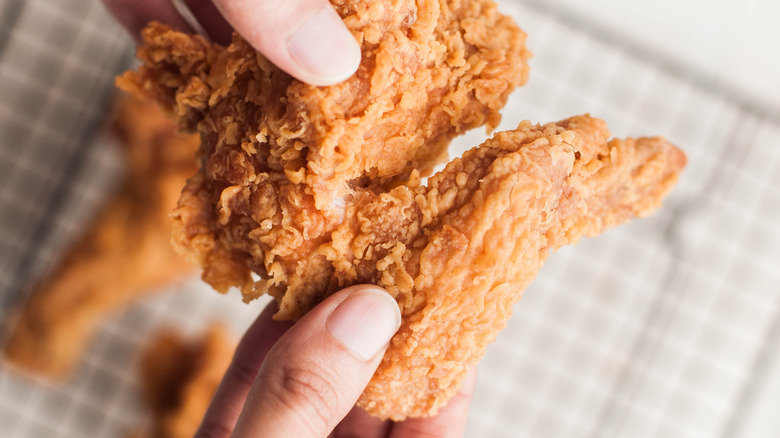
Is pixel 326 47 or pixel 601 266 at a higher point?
pixel 326 47

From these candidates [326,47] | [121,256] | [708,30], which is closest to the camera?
[326,47]

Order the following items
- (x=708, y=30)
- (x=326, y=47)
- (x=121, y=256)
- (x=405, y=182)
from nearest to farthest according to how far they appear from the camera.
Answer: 1. (x=326, y=47)
2. (x=405, y=182)
3. (x=121, y=256)
4. (x=708, y=30)

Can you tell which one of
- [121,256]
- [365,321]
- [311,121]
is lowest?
[121,256]

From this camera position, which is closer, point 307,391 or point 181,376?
point 307,391

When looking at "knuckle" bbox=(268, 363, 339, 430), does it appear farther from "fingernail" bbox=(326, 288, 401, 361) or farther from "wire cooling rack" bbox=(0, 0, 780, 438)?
"wire cooling rack" bbox=(0, 0, 780, 438)

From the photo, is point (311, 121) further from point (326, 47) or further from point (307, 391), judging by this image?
point (307, 391)

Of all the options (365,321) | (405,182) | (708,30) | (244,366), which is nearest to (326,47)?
(405,182)

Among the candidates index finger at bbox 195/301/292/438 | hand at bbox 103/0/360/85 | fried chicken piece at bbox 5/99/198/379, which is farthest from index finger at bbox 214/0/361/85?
fried chicken piece at bbox 5/99/198/379

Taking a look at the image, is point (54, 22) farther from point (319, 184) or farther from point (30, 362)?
point (319, 184)
